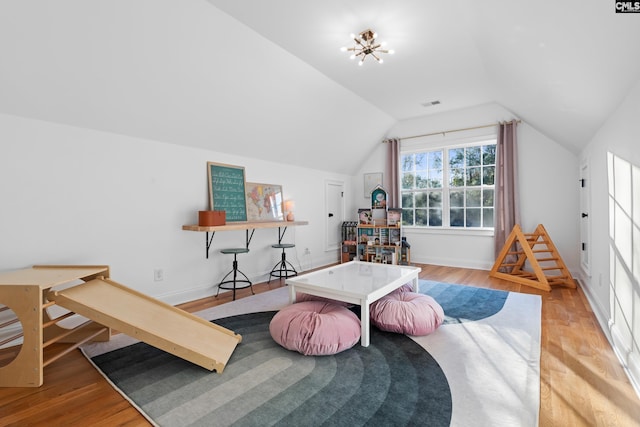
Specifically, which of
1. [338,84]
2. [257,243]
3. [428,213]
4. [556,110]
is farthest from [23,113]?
[428,213]

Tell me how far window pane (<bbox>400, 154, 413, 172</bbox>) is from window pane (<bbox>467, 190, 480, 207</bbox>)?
1.19 metres

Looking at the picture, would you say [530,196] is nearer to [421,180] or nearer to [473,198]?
[473,198]

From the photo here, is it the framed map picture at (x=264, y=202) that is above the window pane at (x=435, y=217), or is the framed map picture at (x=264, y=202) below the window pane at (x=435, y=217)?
above

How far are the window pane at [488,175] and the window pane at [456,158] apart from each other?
1.28 feet

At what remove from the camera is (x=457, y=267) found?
536cm

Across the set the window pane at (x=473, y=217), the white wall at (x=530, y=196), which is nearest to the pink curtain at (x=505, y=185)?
the white wall at (x=530, y=196)

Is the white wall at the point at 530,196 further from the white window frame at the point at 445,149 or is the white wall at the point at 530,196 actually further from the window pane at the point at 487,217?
the window pane at the point at 487,217

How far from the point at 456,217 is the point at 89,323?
5.39 meters

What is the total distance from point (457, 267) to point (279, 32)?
456 centimetres

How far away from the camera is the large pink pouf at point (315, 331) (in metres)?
2.13

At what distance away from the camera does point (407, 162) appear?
20.1 feet

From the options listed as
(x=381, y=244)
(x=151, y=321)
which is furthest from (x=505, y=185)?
(x=151, y=321)

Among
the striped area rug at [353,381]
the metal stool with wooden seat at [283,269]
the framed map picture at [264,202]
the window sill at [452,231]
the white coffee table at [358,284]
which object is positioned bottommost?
the striped area rug at [353,381]

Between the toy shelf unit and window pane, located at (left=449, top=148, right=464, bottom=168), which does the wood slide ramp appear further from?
window pane, located at (left=449, top=148, right=464, bottom=168)
